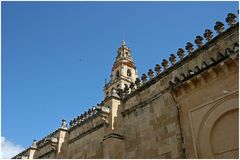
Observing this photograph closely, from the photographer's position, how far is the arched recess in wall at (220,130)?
7.72m

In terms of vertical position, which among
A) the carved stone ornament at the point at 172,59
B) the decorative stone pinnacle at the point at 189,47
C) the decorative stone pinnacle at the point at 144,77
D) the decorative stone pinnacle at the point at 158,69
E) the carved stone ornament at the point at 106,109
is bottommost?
the carved stone ornament at the point at 106,109

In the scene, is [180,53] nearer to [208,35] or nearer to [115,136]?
[208,35]

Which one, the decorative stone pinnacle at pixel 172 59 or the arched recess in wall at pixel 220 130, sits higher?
the decorative stone pinnacle at pixel 172 59

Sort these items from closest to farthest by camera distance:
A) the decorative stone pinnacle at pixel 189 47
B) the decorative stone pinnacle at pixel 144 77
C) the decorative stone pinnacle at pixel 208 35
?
the decorative stone pinnacle at pixel 208 35, the decorative stone pinnacle at pixel 189 47, the decorative stone pinnacle at pixel 144 77

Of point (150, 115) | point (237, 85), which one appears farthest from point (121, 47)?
point (237, 85)

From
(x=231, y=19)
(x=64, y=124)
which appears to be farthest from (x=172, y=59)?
(x=64, y=124)

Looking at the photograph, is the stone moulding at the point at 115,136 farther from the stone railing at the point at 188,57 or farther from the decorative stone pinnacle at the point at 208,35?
the decorative stone pinnacle at the point at 208,35

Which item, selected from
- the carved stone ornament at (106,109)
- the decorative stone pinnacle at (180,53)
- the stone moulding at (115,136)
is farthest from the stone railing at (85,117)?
the decorative stone pinnacle at (180,53)

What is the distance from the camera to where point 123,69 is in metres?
44.8

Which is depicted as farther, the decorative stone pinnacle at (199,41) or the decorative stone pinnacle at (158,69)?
the decorative stone pinnacle at (158,69)

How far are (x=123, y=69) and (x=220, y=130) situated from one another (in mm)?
36860

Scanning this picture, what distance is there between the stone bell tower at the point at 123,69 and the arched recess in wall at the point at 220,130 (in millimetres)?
34302

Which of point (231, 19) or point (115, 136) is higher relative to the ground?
point (231, 19)

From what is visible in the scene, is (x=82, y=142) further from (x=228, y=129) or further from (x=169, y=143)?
(x=228, y=129)
